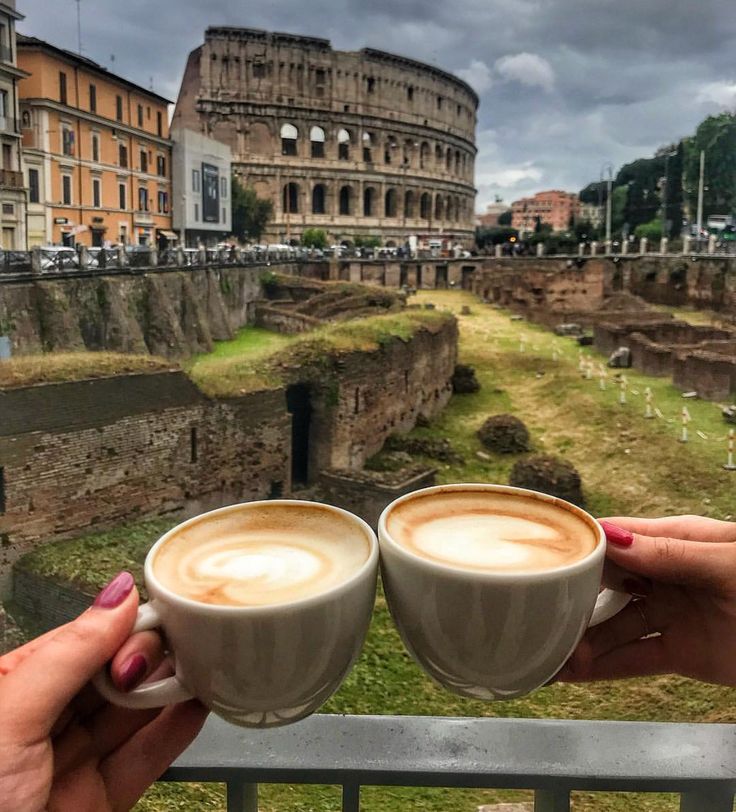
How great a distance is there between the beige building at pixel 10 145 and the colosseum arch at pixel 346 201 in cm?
3664

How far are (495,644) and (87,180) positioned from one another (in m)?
30.2

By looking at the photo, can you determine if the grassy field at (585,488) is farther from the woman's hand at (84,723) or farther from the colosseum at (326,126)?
the colosseum at (326,126)

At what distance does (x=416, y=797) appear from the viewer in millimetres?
6410

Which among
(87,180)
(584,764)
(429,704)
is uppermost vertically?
(87,180)

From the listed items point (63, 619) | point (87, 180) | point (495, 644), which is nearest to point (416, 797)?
point (63, 619)

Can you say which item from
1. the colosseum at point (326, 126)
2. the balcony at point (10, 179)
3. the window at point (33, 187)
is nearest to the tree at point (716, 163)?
the colosseum at point (326, 126)

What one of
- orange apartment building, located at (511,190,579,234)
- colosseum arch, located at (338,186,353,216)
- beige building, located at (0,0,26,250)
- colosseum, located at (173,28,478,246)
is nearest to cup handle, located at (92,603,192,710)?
beige building, located at (0,0,26,250)

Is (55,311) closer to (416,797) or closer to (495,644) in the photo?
(416,797)

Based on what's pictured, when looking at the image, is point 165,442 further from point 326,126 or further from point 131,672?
point 326,126

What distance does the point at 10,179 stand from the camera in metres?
23.9

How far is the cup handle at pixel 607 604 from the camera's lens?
56.8 inches

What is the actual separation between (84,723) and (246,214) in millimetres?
46818

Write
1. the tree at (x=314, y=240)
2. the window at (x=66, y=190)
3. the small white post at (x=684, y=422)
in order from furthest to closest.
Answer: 1. the tree at (x=314, y=240)
2. the window at (x=66, y=190)
3. the small white post at (x=684, y=422)

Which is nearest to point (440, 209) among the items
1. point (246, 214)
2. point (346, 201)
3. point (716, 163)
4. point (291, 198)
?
point (346, 201)
